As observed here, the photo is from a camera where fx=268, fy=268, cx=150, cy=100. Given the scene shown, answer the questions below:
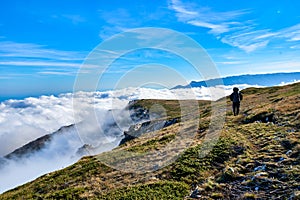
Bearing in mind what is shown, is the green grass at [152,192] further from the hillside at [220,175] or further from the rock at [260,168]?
the rock at [260,168]

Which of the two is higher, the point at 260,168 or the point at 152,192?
the point at 260,168

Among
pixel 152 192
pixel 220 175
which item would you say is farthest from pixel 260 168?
pixel 152 192

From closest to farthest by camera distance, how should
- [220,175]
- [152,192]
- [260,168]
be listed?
[152,192] < [260,168] < [220,175]

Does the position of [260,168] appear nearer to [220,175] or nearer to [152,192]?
[220,175]

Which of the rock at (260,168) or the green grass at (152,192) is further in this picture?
the rock at (260,168)

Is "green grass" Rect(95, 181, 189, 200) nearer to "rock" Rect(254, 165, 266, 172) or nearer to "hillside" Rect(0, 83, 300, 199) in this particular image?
"hillside" Rect(0, 83, 300, 199)

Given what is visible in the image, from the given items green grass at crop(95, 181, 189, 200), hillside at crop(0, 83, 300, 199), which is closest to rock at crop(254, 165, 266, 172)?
hillside at crop(0, 83, 300, 199)

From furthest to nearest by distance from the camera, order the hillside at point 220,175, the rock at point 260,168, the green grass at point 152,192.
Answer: the rock at point 260,168 → the green grass at point 152,192 → the hillside at point 220,175

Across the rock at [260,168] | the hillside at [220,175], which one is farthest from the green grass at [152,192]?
the rock at [260,168]

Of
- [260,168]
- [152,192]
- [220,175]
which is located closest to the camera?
[152,192]

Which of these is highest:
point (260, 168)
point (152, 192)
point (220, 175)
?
point (260, 168)

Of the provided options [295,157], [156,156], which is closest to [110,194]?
[156,156]

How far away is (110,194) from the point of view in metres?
17.9

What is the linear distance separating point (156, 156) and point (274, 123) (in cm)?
1400
